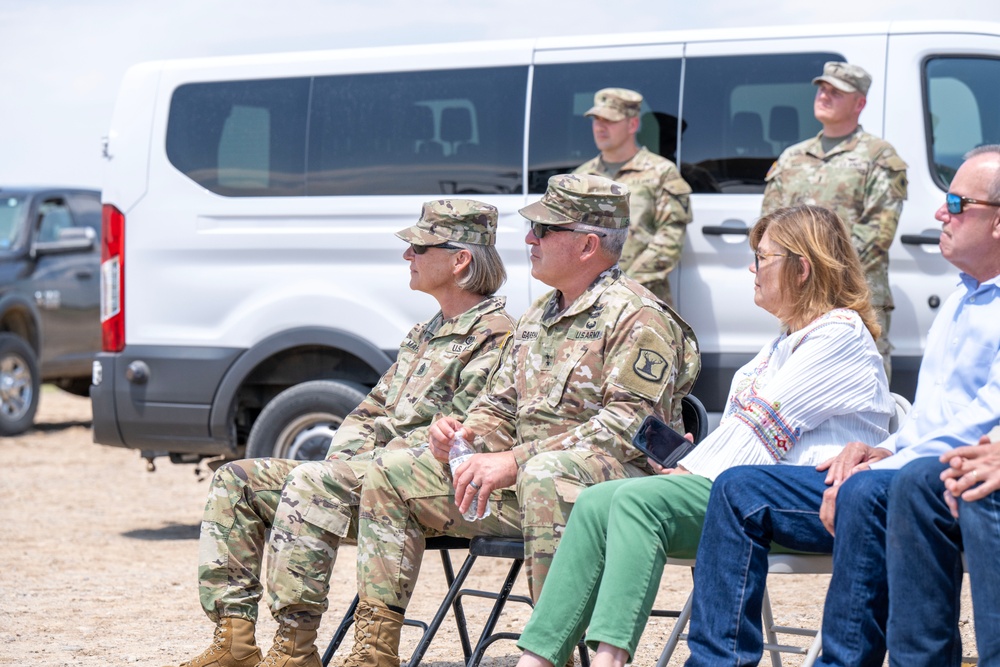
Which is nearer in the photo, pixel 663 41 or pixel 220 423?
pixel 663 41

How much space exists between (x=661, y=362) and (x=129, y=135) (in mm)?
3997

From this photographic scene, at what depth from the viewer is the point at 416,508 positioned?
3.72 metres

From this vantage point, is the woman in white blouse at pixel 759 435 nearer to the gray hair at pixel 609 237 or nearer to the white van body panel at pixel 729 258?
the gray hair at pixel 609 237

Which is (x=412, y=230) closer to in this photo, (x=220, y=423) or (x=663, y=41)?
(x=663, y=41)

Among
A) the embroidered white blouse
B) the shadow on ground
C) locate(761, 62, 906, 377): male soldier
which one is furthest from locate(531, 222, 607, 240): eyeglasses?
the shadow on ground

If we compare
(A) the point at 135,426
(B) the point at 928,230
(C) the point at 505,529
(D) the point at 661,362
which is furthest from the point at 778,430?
(A) the point at 135,426

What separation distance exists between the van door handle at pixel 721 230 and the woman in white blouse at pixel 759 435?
203cm

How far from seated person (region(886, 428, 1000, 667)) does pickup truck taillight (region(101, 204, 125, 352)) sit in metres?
4.69

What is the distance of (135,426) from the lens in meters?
6.63

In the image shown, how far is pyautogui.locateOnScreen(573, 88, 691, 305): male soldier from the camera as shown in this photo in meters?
5.73

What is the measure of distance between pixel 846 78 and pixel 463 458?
2572mm

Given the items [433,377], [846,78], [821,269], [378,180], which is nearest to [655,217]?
[846,78]

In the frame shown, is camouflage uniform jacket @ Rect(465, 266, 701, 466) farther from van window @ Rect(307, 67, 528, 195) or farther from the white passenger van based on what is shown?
van window @ Rect(307, 67, 528, 195)

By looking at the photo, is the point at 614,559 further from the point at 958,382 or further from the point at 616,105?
the point at 616,105
